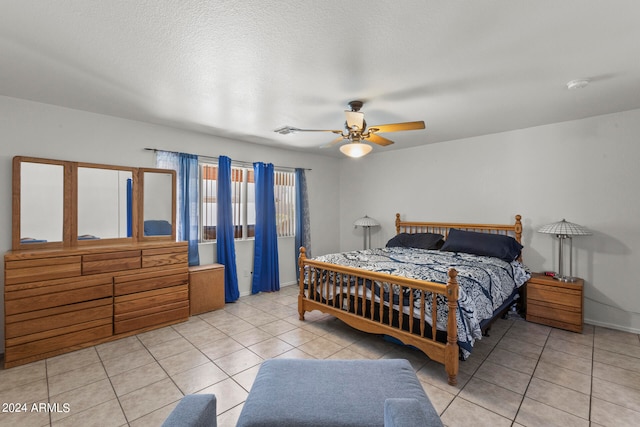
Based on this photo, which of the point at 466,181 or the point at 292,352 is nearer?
the point at 292,352

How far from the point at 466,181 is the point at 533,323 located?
2158mm

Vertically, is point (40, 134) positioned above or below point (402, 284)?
above

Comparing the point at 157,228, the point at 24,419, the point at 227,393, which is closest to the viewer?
the point at 24,419

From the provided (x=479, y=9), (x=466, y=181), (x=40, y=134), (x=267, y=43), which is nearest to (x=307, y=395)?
(x=267, y=43)

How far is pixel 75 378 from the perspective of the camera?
7.94ft

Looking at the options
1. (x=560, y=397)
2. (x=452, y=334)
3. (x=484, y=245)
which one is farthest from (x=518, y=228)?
(x=452, y=334)

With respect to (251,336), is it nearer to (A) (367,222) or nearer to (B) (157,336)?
(B) (157,336)

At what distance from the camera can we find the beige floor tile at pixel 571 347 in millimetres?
2812

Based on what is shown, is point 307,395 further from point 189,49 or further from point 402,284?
point 189,49

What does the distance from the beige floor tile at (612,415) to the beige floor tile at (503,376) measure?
41 centimetres

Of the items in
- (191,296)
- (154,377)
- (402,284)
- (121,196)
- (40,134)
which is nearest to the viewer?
(154,377)

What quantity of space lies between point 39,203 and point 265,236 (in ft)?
9.25

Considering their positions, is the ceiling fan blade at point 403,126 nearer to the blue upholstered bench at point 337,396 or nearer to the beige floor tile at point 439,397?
the blue upholstered bench at point 337,396

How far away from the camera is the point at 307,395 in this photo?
58.1 inches
